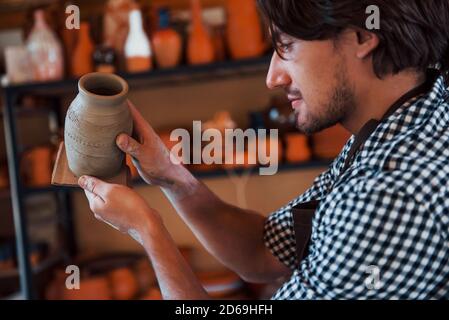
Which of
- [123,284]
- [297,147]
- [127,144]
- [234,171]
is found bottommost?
[123,284]

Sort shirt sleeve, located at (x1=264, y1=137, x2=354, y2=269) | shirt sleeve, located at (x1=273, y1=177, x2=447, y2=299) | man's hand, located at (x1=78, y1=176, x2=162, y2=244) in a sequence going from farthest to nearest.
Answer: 1. shirt sleeve, located at (x1=264, y1=137, x2=354, y2=269)
2. man's hand, located at (x1=78, y1=176, x2=162, y2=244)
3. shirt sleeve, located at (x1=273, y1=177, x2=447, y2=299)

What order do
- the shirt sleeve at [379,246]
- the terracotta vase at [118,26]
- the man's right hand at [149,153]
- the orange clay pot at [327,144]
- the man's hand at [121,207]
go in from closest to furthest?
1. the shirt sleeve at [379,246]
2. the man's hand at [121,207]
3. the man's right hand at [149,153]
4. the orange clay pot at [327,144]
5. the terracotta vase at [118,26]

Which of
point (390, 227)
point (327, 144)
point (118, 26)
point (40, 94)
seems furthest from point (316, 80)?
point (40, 94)

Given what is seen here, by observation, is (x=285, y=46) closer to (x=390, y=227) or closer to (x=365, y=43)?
(x=365, y=43)

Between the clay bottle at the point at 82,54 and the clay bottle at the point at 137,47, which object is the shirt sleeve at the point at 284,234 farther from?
the clay bottle at the point at 82,54

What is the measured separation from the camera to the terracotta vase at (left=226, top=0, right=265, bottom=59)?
1758 mm

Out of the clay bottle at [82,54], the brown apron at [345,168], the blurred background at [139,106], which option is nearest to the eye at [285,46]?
the brown apron at [345,168]

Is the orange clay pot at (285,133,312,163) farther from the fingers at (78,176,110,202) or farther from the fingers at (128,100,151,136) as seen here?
the fingers at (78,176,110,202)

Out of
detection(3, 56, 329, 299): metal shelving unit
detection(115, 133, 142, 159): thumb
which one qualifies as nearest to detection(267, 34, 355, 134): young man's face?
detection(115, 133, 142, 159): thumb

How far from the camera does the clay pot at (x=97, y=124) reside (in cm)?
70

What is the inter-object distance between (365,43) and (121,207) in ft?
1.35

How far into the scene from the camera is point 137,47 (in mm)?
1808

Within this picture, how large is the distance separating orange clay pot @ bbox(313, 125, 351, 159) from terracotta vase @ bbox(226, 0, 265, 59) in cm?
34

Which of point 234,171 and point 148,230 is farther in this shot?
point 234,171
